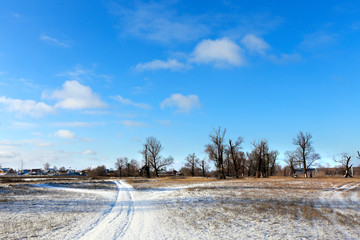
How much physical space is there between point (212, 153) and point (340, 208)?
46.5 m

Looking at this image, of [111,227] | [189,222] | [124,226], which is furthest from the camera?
[189,222]

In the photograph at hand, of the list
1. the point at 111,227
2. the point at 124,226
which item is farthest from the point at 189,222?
the point at 111,227

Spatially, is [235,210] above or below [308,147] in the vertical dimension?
below

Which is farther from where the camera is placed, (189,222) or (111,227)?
(189,222)

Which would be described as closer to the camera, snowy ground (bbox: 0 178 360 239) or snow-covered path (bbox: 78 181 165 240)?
snow-covered path (bbox: 78 181 165 240)

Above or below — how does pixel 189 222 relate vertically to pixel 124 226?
below

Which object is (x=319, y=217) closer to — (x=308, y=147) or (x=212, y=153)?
(x=212, y=153)

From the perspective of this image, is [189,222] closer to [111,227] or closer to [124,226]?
[124,226]

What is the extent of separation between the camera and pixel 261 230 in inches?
420

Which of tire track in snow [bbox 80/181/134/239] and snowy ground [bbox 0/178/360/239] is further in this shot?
snowy ground [bbox 0/178/360/239]

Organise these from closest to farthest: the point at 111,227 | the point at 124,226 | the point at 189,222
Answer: the point at 111,227
the point at 124,226
the point at 189,222

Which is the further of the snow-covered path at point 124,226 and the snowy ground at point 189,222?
the snowy ground at point 189,222

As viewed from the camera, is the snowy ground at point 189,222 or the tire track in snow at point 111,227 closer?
the tire track in snow at point 111,227

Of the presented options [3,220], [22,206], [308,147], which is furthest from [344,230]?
[308,147]
